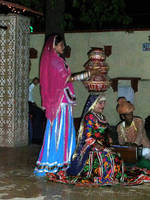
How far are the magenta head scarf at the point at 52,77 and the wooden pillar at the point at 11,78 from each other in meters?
3.13

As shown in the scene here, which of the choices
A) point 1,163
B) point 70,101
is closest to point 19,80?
point 1,163

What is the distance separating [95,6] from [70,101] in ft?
21.8

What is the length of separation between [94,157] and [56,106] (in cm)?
100

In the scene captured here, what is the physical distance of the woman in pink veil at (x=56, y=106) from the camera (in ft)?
21.8

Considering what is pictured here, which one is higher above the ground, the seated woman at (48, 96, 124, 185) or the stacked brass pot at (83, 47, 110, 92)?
the stacked brass pot at (83, 47, 110, 92)

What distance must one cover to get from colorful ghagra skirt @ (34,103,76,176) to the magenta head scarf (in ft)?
0.39

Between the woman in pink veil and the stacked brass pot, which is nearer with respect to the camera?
the stacked brass pot

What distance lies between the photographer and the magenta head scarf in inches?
261

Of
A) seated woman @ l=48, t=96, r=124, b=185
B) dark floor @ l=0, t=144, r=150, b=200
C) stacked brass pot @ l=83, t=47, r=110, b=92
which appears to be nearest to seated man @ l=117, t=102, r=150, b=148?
stacked brass pot @ l=83, t=47, r=110, b=92

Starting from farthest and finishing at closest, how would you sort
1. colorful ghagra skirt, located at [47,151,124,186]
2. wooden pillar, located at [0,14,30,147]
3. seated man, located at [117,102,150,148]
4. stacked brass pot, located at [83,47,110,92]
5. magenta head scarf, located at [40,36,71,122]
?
wooden pillar, located at [0,14,30,147] → seated man, located at [117,102,150,148] → magenta head scarf, located at [40,36,71,122] → stacked brass pot, located at [83,47,110,92] → colorful ghagra skirt, located at [47,151,124,186]

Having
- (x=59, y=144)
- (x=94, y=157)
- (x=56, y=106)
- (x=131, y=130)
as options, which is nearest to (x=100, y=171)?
(x=94, y=157)

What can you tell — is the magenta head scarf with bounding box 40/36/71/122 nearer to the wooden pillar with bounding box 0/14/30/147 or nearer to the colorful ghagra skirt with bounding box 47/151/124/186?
the colorful ghagra skirt with bounding box 47/151/124/186

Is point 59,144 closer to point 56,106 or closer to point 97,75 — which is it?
point 56,106

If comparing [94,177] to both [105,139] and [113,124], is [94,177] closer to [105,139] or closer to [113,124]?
[105,139]
